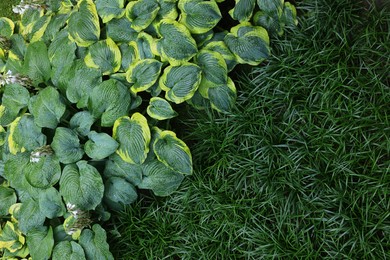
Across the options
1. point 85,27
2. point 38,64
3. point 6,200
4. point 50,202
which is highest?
point 85,27

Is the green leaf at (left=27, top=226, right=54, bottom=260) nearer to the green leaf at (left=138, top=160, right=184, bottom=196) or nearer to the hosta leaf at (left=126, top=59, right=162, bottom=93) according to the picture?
the green leaf at (left=138, top=160, right=184, bottom=196)

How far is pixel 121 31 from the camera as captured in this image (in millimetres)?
Answer: 2744

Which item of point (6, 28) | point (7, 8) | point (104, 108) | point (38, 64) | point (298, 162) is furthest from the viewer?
point (7, 8)

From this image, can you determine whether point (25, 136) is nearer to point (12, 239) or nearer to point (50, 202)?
point (50, 202)

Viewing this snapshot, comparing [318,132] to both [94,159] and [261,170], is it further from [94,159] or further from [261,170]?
[94,159]

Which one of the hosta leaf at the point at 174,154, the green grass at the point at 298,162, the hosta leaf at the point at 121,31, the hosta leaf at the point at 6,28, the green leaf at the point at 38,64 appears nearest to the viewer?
the green grass at the point at 298,162

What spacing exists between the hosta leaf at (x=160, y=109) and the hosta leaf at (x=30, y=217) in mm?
845

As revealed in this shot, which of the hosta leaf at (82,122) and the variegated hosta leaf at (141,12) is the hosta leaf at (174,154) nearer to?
the hosta leaf at (82,122)

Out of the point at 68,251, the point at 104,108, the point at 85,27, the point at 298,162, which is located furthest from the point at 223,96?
the point at 68,251

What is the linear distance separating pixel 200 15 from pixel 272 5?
387mm

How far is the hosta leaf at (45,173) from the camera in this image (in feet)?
8.55

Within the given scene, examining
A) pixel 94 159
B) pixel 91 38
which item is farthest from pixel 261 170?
pixel 91 38

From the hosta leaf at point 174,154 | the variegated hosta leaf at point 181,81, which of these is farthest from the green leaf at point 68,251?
the variegated hosta leaf at point 181,81

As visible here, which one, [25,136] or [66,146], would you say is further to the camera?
[25,136]
